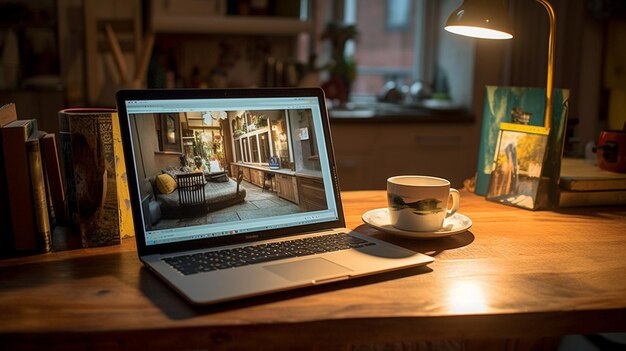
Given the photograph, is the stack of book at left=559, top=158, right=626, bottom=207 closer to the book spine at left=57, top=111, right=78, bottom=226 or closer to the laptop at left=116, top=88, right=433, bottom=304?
the laptop at left=116, top=88, right=433, bottom=304

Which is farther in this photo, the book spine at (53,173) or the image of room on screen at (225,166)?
the book spine at (53,173)

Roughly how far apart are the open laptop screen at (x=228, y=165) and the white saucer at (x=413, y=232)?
9 cm

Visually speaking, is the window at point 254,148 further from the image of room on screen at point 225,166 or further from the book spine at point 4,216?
the book spine at point 4,216

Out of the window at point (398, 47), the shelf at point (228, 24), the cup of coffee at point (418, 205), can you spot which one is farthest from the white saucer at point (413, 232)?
the window at point (398, 47)

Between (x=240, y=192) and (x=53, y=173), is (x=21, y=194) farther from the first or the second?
(x=240, y=192)

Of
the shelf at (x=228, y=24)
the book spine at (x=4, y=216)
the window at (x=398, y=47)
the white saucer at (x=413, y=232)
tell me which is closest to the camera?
the book spine at (x=4, y=216)

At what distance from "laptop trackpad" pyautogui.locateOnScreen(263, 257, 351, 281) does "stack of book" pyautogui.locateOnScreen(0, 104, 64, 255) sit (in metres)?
0.39

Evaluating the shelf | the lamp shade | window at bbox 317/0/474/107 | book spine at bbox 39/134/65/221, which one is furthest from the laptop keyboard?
window at bbox 317/0/474/107

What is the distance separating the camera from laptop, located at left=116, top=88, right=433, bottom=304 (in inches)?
36.5

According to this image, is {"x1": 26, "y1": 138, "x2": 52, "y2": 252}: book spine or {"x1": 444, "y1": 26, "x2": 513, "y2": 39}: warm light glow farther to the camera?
{"x1": 444, "y1": 26, "x2": 513, "y2": 39}: warm light glow

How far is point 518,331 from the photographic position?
2.67 feet

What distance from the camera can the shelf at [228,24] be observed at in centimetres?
303

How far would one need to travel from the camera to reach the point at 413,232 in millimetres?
1104

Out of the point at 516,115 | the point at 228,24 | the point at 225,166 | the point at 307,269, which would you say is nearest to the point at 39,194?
the point at 225,166
